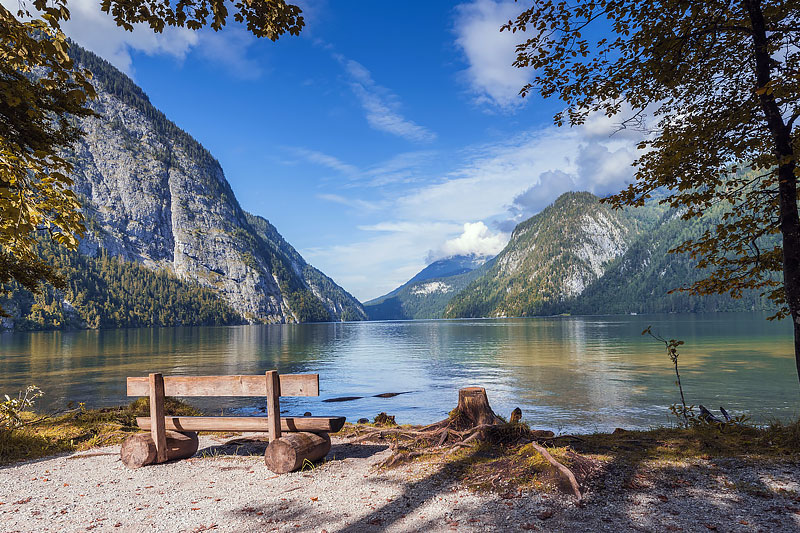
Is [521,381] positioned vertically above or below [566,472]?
below

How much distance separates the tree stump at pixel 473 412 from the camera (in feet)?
36.7

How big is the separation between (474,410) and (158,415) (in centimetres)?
738

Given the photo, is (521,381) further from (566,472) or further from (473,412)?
(566,472)

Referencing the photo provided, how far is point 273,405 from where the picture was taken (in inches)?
378

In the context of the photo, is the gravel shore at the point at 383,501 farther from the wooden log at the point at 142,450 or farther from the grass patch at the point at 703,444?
the grass patch at the point at 703,444

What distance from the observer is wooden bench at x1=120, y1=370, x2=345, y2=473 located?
31.2 feet

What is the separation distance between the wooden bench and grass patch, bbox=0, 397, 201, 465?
3.37 metres

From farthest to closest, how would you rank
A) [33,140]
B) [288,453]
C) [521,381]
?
[521,381]
[33,140]
[288,453]

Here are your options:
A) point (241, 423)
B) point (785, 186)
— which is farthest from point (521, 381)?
point (241, 423)

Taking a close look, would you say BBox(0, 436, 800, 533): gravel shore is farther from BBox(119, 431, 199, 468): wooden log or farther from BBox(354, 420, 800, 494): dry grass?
BBox(119, 431, 199, 468): wooden log

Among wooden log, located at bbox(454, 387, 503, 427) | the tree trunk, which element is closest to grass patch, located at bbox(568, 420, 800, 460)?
the tree trunk

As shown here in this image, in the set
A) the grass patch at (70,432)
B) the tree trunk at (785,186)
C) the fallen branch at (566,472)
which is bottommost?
the grass patch at (70,432)

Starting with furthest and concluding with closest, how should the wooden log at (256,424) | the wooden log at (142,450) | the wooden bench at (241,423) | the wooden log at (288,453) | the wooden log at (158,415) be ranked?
the wooden log at (142,450) < the wooden log at (158,415) < the wooden log at (256,424) < the wooden bench at (241,423) < the wooden log at (288,453)

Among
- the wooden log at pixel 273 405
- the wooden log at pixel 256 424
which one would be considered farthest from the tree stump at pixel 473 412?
the wooden log at pixel 273 405
